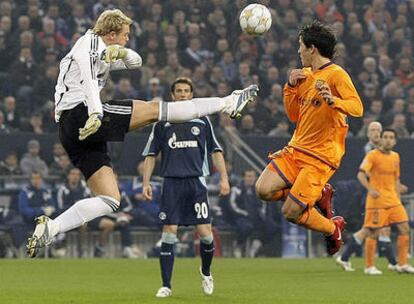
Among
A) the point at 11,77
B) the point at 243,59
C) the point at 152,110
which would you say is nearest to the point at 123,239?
the point at 11,77

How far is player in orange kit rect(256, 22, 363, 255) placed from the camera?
11.5 m

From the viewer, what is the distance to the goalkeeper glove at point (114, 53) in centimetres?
1046

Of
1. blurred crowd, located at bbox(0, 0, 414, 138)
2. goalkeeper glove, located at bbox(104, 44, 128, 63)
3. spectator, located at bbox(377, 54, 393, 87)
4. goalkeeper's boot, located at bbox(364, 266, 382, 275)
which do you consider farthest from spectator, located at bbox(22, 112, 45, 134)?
goalkeeper glove, located at bbox(104, 44, 128, 63)

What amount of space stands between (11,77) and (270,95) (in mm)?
5351

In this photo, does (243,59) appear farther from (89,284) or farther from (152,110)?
(152,110)

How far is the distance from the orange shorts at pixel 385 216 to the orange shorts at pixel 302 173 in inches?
241

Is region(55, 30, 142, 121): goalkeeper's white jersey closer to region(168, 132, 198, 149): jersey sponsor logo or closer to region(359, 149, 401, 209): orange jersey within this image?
region(168, 132, 198, 149): jersey sponsor logo

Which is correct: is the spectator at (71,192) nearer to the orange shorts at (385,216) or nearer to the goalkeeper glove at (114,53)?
the orange shorts at (385,216)

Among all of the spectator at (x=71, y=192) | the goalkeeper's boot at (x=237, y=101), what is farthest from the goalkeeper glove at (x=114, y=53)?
the spectator at (x=71, y=192)

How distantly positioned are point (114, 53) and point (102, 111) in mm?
541

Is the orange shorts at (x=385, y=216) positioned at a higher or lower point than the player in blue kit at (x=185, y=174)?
lower

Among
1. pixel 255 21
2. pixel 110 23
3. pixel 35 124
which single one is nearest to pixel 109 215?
pixel 35 124

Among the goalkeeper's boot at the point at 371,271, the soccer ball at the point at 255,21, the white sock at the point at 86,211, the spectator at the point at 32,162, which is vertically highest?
the soccer ball at the point at 255,21

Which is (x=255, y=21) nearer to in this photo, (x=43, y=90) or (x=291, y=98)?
(x=291, y=98)
